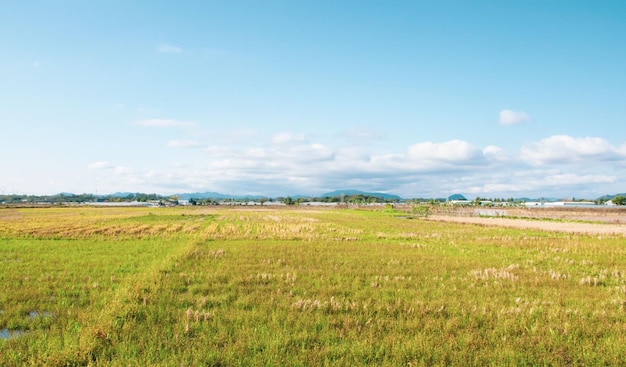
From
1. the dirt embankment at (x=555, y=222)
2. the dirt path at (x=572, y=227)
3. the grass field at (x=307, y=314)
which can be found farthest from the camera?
the dirt embankment at (x=555, y=222)

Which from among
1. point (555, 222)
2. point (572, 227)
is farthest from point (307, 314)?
point (555, 222)

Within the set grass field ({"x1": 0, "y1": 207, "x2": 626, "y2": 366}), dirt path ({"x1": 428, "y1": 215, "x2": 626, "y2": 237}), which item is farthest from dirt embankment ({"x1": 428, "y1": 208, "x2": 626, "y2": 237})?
grass field ({"x1": 0, "y1": 207, "x2": 626, "y2": 366})

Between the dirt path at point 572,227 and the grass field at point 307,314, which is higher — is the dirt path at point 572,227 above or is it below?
below

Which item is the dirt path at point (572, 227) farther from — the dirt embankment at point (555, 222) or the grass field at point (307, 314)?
the grass field at point (307, 314)

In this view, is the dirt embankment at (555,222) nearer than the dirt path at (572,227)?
No

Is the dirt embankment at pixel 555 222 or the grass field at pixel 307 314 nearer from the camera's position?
the grass field at pixel 307 314

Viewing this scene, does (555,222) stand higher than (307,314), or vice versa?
(307,314)

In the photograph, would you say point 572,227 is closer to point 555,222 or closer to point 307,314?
point 555,222

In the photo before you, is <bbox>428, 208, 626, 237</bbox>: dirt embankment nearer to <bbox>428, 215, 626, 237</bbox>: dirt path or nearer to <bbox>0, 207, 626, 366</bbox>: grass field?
<bbox>428, 215, 626, 237</bbox>: dirt path

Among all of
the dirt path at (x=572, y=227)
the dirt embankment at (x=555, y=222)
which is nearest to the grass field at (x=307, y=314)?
the dirt path at (x=572, y=227)

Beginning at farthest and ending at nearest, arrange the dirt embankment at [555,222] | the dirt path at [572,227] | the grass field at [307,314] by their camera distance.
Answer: the dirt embankment at [555,222] → the dirt path at [572,227] → the grass field at [307,314]

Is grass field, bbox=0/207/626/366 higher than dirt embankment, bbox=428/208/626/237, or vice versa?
grass field, bbox=0/207/626/366

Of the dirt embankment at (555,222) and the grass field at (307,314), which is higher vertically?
the grass field at (307,314)

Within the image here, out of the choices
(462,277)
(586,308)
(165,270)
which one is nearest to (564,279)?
(462,277)
